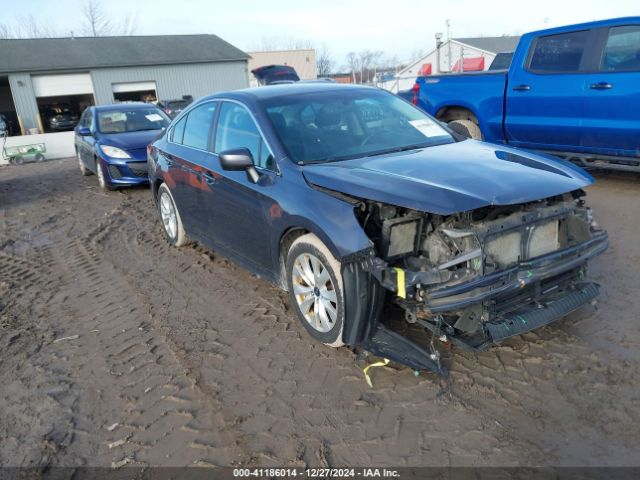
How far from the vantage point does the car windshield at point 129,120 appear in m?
10.6

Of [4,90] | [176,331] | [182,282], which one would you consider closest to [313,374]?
[176,331]

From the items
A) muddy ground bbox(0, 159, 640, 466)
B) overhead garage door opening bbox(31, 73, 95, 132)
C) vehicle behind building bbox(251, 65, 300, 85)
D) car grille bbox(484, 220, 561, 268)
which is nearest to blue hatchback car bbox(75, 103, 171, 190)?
muddy ground bbox(0, 159, 640, 466)

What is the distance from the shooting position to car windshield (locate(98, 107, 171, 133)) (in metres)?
10.6

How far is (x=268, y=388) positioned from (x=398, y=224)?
1299mm

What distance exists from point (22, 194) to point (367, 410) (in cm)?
1040

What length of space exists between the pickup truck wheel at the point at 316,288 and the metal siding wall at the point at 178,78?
1219 inches

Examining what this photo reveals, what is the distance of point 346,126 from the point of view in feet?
14.0

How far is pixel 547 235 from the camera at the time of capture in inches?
134

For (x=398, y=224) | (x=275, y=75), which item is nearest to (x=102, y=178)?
(x=398, y=224)

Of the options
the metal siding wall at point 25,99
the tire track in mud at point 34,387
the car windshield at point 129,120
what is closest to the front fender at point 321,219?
the tire track in mud at point 34,387

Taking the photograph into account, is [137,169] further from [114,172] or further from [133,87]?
[133,87]

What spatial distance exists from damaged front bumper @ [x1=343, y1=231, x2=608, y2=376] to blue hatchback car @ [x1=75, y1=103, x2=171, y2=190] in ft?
24.3

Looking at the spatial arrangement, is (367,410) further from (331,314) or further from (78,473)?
(78,473)

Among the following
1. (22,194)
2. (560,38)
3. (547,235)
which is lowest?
(22,194)
